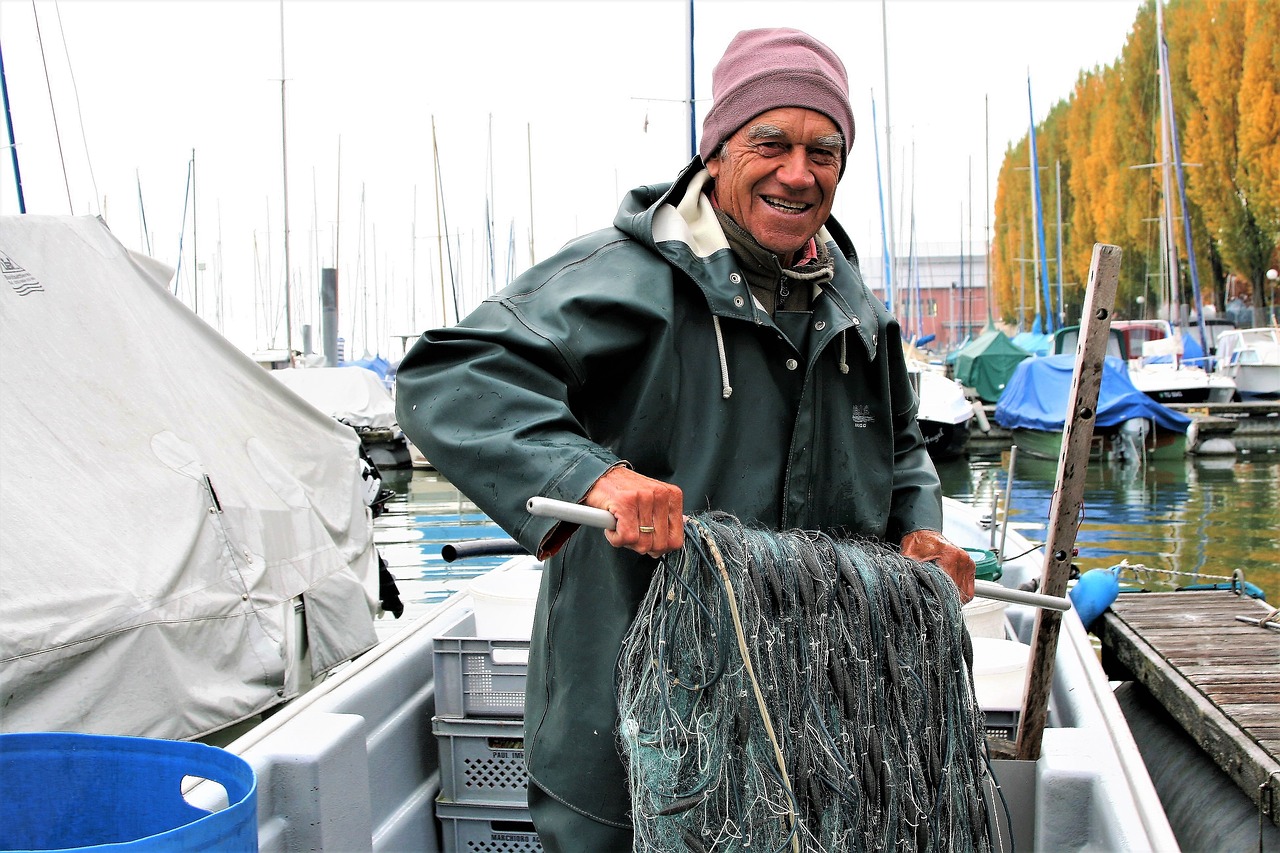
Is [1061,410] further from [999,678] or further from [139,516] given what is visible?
[139,516]

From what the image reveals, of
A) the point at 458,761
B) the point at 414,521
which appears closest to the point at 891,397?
the point at 458,761

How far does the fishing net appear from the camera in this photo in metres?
2.00

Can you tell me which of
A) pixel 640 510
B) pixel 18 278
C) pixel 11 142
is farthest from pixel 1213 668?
pixel 11 142

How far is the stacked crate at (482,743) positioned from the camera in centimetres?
375

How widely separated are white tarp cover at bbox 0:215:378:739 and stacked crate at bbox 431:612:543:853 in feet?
5.82

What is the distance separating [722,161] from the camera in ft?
7.70

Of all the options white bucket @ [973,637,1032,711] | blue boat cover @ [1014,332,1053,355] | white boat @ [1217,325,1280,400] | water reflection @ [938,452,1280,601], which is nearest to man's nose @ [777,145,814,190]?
white bucket @ [973,637,1032,711]

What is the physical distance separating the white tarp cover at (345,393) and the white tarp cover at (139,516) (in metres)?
16.2

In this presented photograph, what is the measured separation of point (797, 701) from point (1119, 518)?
17.3 meters

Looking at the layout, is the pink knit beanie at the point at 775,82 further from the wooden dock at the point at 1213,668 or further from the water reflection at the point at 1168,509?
the water reflection at the point at 1168,509

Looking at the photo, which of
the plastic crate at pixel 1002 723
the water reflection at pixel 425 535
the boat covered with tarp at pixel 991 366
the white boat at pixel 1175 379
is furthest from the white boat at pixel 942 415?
the plastic crate at pixel 1002 723

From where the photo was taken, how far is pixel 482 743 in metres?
3.79

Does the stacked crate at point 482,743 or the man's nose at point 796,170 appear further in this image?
the stacked crate at point 482,743

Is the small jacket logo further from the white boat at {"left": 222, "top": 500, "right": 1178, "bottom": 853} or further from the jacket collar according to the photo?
the jacket collar
